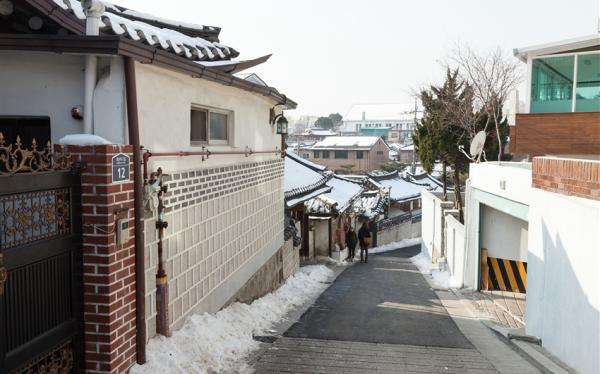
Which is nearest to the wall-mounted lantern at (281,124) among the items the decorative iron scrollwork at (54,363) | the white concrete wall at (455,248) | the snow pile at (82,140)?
the white concrete wall at (455,248)

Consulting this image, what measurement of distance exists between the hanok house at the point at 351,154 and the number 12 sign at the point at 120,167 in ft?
203

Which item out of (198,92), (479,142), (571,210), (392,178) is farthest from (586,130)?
(392,178)

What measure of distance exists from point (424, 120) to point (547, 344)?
67.8 feet

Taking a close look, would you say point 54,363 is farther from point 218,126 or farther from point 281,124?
point 281,124

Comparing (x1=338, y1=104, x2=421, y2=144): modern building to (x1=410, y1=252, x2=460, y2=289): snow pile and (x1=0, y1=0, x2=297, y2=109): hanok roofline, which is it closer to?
(x1=410, y1=252, x2=460, y2=289): snow pile

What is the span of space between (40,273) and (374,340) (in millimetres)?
5549

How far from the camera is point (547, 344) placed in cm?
815

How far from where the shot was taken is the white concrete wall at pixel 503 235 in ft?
44.3

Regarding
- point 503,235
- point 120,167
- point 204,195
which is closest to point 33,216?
point 120,167

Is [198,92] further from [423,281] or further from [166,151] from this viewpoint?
[423,281]

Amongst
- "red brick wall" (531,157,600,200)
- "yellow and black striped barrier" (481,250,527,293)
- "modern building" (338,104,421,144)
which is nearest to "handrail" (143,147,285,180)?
"red brick wall" (531,157,600,200)

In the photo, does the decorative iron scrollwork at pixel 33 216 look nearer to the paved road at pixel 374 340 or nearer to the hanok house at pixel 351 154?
the paved road at pixel 374 340

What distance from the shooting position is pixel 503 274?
546 inches

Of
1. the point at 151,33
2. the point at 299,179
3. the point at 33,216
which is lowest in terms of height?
the point at 299,179
